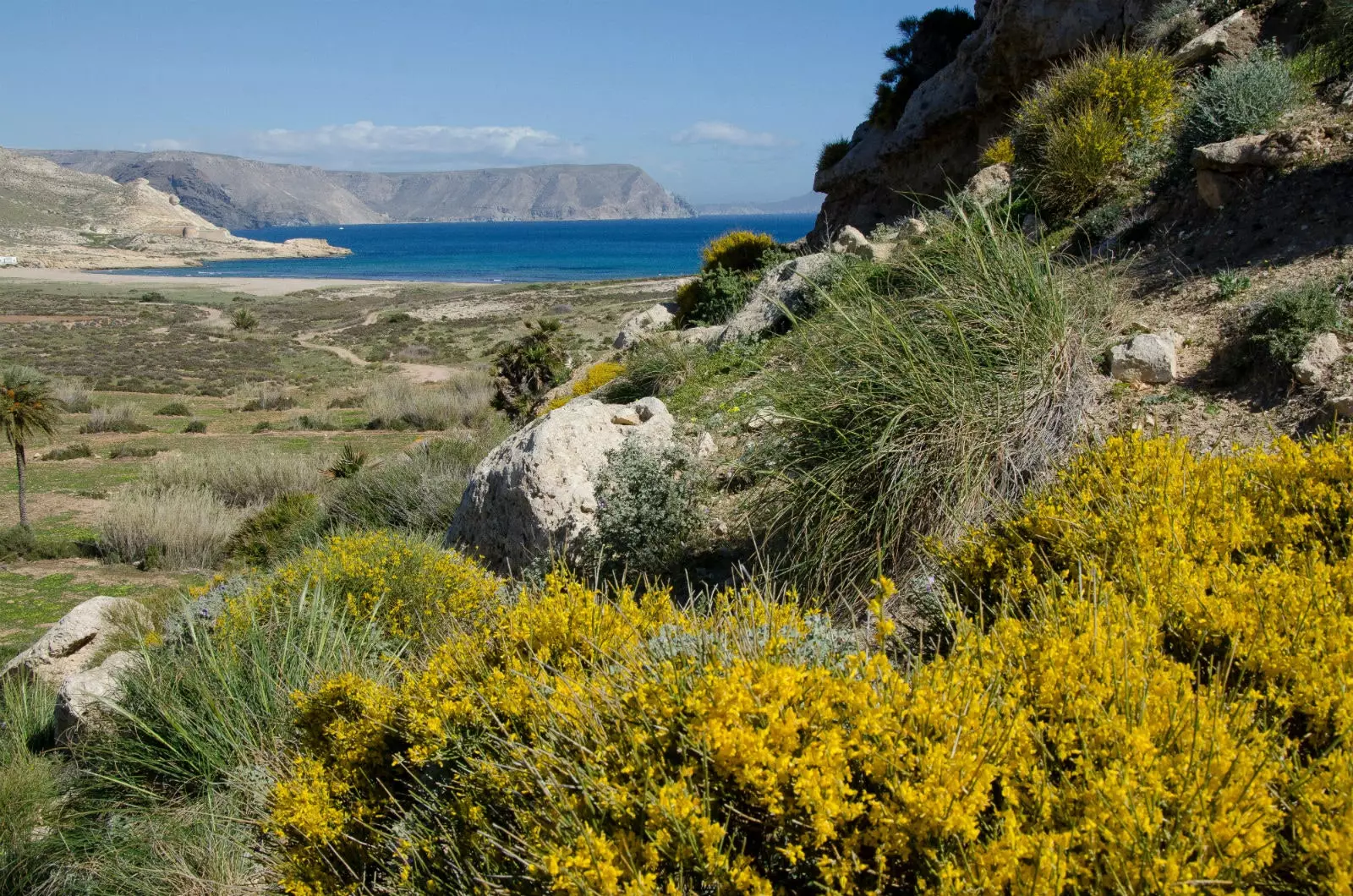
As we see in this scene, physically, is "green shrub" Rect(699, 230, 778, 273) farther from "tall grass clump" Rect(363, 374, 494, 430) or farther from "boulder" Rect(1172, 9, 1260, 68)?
"tall grass clump" Rect(363, 374, 494, 430)

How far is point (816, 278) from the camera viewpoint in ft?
34.8

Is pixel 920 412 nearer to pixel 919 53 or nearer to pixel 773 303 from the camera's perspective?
pixel 773 303

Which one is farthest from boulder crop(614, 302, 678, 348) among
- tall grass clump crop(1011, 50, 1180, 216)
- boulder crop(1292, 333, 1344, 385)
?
boulder crop(1292, 333, 1344, 385)

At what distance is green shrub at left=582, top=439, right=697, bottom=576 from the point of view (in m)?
6.11

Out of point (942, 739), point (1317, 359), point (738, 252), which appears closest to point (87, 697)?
point (942, 739)

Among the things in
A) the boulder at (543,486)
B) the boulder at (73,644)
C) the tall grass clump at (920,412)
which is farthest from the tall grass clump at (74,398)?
the tall grass clump at (920,412)

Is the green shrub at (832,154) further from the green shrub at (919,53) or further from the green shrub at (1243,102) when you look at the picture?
the green shrub at (1243,102)

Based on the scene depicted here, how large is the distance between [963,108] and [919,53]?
446 centimetres

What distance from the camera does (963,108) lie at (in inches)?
746

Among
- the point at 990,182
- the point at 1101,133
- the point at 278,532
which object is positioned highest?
the point at 1101,133

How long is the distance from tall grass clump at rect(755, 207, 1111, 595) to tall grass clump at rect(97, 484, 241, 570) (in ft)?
40.6

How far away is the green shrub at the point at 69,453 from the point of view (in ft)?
72.9

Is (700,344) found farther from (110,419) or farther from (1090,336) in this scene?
(110,419)

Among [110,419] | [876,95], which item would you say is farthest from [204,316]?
[876,95]
